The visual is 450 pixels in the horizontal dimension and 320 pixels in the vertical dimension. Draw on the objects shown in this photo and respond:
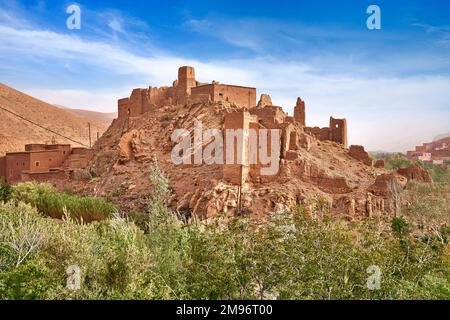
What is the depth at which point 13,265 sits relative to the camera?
13.4 m

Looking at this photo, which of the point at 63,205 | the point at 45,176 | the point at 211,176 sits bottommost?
the point at 63,205

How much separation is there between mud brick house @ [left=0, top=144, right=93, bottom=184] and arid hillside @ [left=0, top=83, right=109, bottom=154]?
12.7m

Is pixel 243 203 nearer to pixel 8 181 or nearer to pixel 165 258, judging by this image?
pixel 165 258

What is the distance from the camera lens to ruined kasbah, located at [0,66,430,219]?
1021 inches

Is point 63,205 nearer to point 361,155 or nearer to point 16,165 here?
point 16,165

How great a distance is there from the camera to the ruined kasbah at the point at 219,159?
25938 millimetres

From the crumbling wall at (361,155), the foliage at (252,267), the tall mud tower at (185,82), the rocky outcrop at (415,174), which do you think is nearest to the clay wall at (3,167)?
the tall mud tower at (185,82)

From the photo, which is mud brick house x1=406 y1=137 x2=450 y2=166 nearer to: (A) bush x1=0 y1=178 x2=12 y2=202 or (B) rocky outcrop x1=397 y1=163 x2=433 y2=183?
(B) rocky outcrop x1=397 y1=163 x2=433 y2=183

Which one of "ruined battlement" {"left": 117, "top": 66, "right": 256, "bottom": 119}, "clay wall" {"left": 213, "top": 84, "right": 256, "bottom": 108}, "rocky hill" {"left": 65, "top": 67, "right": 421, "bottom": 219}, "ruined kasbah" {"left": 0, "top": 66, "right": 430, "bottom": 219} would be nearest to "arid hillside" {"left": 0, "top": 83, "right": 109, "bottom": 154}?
"ruined kasbah" {"left": 0, "top": 66, "right": 430, "bottom": 219}

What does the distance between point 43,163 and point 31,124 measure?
26412 mm

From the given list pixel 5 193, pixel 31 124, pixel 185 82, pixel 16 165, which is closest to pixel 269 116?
pixel 185 82

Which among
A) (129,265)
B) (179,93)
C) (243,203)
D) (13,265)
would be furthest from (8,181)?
(129,265)

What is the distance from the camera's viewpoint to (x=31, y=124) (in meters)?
61.2

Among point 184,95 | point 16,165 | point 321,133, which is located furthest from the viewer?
point 16,165
